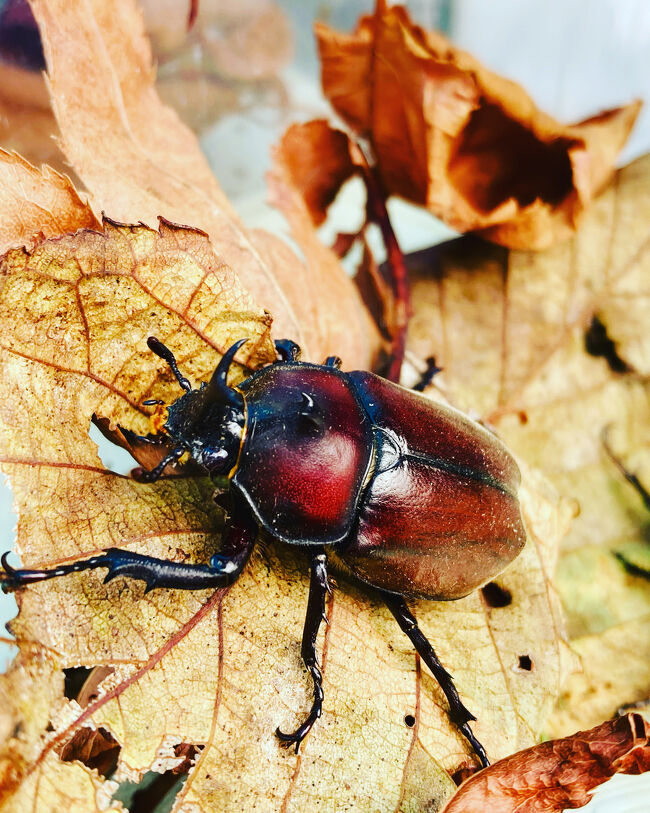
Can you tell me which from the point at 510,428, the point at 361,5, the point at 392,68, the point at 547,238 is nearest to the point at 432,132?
the point at 392,68

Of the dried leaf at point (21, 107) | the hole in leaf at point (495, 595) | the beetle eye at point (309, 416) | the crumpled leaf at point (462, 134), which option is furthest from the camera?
the dried leaf at point (21, 107)

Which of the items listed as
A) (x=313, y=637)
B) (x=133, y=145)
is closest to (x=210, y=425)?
(x=313, y=637)

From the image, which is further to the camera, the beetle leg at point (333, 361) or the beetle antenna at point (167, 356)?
the beetle leg at point (333, 361)

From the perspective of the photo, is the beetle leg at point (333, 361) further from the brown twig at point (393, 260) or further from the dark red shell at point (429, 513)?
the brown twig at point (393, 260)

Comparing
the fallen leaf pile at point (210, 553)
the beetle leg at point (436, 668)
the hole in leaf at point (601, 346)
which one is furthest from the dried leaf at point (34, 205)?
the hole in leaf at point (601, 346)

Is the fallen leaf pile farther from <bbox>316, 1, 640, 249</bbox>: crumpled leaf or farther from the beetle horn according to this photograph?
the beetle horn

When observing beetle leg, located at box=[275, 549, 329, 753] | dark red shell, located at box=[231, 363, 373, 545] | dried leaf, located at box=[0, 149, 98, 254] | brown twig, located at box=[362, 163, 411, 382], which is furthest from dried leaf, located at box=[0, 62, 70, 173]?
beetle leg, located at box=[275, 549, 329, 753]

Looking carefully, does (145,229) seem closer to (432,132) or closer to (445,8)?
(432,132)

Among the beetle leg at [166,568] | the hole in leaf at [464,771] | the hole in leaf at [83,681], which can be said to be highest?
the beetle leg at [166,568]
